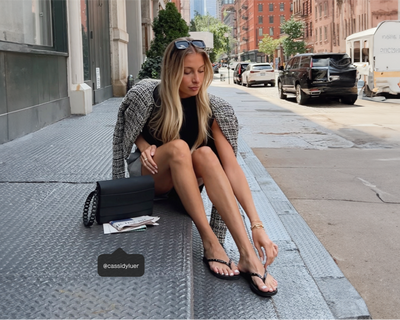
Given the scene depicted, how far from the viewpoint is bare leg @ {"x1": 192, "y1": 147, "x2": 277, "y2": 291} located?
9.45 feet

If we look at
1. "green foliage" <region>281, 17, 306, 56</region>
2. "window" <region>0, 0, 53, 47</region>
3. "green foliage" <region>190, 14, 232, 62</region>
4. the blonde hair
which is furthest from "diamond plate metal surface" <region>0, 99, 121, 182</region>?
"green foliage" <region>281, 17, 306, 56</region>

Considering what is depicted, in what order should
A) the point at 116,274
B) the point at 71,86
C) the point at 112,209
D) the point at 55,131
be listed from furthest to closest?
the point at 71,86 → the point at 55,131 → the point at 112,209 → the point at 116,274

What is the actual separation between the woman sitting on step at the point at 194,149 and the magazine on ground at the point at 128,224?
236mm

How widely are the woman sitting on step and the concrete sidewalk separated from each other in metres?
0.11

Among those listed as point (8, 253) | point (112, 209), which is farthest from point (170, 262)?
point (8, 253)

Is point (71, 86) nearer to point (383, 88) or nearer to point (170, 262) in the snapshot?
point (170, 262)

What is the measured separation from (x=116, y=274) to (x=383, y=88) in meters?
19.1

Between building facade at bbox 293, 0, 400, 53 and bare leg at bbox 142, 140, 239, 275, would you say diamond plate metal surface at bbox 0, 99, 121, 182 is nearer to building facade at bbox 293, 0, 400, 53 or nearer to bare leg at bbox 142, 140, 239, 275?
bare leg at bbox 142, 140, 239, 275

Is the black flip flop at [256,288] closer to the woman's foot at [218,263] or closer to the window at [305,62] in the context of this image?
the woman's foot at [218,263]

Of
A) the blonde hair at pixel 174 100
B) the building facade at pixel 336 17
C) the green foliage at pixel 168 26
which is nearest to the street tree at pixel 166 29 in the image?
Answer: the green foliage at pixel 168 26

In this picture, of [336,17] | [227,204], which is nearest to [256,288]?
[227,204]

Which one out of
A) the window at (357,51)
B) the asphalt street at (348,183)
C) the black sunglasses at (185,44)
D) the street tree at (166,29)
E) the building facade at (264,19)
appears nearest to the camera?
the black sunglasses at (185,44)

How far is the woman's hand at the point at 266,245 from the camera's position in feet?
9.39

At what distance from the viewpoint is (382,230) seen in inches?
178
